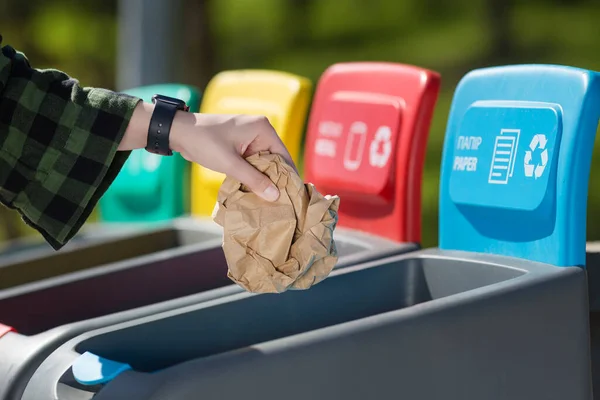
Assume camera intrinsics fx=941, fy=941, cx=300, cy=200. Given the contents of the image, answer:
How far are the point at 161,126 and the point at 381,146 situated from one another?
75 cm

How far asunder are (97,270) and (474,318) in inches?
32.8

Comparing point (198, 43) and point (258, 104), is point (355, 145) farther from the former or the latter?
point (198, 43)

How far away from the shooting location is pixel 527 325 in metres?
1.36

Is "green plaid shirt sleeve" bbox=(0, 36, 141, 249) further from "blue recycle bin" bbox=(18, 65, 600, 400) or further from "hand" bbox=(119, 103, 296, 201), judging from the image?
"blue recycle bin" bbox=(18, 65, 600, 400)

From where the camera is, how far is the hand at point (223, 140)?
121 centimetres

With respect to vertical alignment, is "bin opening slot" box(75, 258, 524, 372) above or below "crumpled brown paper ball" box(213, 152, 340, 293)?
below

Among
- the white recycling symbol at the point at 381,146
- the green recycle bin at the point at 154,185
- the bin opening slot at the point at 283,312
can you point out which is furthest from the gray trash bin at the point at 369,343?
the green recycle bin at the point at 154,185

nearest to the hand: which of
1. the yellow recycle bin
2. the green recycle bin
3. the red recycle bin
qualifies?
the red recycle bin

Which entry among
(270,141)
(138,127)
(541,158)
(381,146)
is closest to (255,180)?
(270,141)

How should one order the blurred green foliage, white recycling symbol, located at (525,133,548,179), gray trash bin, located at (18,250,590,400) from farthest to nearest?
the blurred green foliage
white recycling symbol, located at (525,133,548,179)
gray trash bin, located at (18,250,590,400)

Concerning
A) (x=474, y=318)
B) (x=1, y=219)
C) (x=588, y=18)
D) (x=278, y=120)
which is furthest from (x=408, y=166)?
(x=1, y=219)

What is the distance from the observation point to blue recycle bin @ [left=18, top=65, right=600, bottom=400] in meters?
1.17

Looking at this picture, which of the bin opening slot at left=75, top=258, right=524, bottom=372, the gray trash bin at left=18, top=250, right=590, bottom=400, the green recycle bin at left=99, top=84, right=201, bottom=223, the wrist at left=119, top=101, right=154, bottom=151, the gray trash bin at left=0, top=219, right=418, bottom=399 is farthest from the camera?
the green recycle bin at left=99, top=84, right=201, bottom=223

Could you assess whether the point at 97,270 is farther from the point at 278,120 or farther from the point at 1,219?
the point at 1,219
